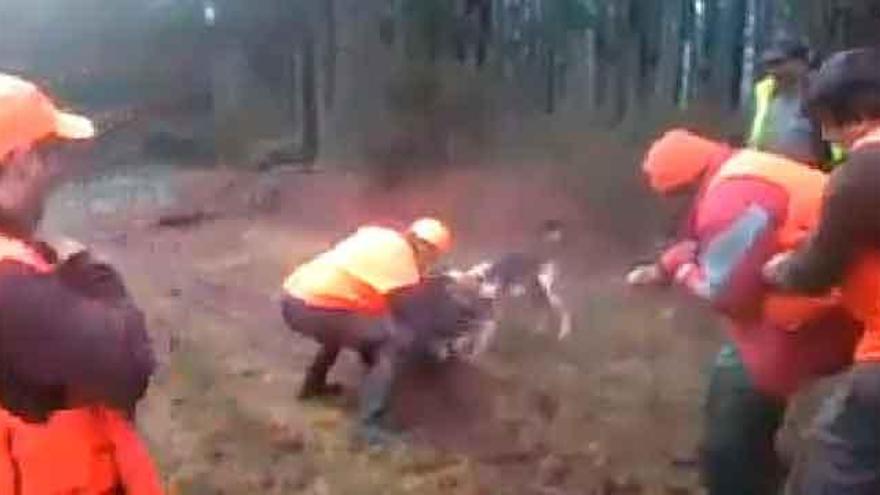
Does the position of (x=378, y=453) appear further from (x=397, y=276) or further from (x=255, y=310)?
(x=255, y=310)

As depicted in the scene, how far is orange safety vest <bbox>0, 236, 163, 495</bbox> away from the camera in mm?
3420

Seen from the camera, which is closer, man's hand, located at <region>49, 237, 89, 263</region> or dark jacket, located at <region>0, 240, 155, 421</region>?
dark jacket, located at <region>0, 240, 155, 421</region>

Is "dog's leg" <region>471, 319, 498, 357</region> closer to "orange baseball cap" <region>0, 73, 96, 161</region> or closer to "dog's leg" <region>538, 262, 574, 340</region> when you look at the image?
"dog's leg" <region>538, 262, 574, 340</region>

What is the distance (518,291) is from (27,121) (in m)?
5.61

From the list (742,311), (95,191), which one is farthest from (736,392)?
(95,191)

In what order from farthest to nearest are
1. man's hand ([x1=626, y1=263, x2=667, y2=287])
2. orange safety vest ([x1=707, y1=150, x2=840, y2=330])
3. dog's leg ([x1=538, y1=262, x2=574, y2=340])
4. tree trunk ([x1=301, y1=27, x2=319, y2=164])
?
tree trunk ([x1=301, y1=27, x2=319, y2=164]), dog's leg ([x1=538, y1=262, x2=574, y2=340]), man's hand ([x1=626, y1=263, x2=667, y2=287]), orange safety vest ([x1=707, y1=150, x2=840, y2=330])

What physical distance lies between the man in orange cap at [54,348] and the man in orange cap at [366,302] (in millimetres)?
3546

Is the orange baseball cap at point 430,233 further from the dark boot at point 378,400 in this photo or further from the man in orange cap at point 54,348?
the man in orange cap at point 54,348

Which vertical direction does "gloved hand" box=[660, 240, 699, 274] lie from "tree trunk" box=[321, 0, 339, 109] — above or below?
above

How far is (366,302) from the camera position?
7125mm

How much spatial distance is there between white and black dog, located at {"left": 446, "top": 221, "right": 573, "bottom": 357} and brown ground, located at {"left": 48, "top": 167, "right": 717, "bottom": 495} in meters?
0.12

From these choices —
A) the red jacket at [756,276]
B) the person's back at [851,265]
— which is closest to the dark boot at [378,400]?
the red jacket at [756,276]

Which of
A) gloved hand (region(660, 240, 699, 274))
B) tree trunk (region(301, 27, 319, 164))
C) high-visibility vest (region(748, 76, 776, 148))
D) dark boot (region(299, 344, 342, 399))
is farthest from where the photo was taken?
tree trunk (region(301, 27, 319, 164))

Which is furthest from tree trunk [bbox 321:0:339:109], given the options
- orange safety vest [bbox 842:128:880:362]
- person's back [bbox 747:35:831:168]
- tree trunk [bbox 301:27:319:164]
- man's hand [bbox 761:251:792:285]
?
orange safety vest [bbox 842:128:880:362]
